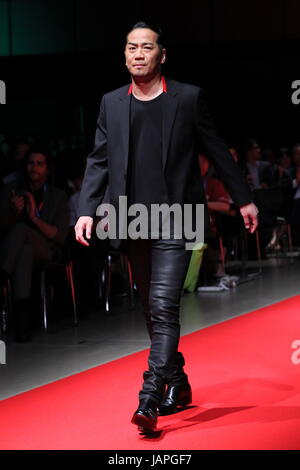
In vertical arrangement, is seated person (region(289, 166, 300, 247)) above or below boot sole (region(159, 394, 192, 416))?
above

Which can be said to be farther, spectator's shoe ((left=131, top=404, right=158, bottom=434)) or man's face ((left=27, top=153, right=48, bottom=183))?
man's face ((left=27, top=153, right=48, bottom=183))

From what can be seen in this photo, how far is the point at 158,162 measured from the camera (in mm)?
3830

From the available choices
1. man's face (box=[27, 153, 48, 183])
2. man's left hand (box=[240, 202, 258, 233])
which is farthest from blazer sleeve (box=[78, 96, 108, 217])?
man's face (box=[27, 153, 48, 183])

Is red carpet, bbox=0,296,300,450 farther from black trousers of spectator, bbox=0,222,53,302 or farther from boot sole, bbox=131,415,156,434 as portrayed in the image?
black trousers of spectator, bbox=0,222,53,302

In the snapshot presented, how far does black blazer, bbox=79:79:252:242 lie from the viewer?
3.83 metres

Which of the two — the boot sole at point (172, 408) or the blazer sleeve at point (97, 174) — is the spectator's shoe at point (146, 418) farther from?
the blazer sleeve at point (97, 174)

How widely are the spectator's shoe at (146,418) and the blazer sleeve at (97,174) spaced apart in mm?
889

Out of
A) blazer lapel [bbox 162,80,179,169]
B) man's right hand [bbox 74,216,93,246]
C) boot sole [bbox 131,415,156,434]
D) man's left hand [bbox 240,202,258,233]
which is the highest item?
blazer lapel [bbox 162,80,179,169]

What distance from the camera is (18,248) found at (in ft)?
21.3

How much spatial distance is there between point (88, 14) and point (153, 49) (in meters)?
12.6

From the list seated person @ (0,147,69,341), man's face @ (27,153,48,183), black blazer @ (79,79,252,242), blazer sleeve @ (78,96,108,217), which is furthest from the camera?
man's face @ (27,153,48,183)

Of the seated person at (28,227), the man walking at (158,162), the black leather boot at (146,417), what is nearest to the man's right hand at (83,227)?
the man walking at (158,162)

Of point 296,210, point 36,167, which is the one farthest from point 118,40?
point 36,167

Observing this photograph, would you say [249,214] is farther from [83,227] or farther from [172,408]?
[172,408]
